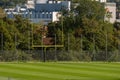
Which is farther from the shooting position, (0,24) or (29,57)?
(0,24)

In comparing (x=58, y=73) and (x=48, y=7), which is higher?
(x=58, y=73)

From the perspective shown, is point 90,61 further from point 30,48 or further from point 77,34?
point 77,34

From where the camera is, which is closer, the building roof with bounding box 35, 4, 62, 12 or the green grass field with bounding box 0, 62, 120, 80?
the green grass field with bounding box 0, 62, 120, 80

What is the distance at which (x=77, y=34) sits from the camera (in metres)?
73.4

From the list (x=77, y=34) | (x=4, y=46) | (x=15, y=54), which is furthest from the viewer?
(x=77, y=34)

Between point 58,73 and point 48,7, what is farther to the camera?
point 48,7

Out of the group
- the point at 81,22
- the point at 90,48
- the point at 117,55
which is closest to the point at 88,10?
the point at 81,22

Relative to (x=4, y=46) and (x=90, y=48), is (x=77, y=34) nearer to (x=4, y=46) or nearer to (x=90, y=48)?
(x=90, y=48)

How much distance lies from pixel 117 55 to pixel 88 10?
35727 mm

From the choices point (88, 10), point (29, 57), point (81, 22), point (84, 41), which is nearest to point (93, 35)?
point (84, 41)

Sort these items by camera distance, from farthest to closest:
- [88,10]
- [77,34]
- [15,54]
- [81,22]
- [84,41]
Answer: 1. [88,10]
2. [81,22]
3. [77,34]
4. [84,41]
5. [15,54]

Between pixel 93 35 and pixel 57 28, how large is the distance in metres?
5.97

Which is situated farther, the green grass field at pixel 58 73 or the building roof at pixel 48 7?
the building roof at pixel 48 7

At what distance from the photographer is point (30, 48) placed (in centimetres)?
6316
